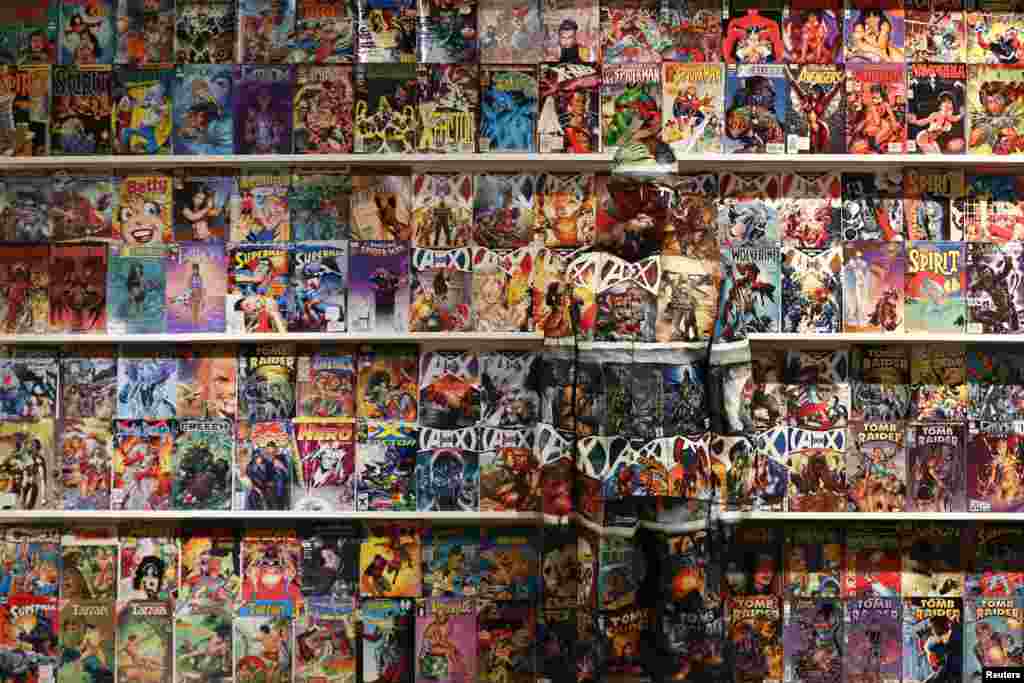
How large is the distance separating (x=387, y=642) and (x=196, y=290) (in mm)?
1192

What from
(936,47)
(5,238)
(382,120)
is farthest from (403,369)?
(936,47)

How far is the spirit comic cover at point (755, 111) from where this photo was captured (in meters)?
2.86

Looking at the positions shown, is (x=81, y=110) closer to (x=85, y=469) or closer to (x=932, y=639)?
(x=85, y=469)

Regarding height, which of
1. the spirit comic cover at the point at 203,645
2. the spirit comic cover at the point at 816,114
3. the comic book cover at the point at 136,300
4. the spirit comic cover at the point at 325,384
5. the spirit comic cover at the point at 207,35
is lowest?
the spirit comic cover at the point at 203,645

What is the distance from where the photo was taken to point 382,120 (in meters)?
2.89

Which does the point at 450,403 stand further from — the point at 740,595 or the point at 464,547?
the point at 740,595

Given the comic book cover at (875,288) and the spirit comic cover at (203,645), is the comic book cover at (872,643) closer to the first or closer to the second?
the comic book cover at (875,288)

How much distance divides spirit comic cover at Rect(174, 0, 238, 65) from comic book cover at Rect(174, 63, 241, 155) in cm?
3

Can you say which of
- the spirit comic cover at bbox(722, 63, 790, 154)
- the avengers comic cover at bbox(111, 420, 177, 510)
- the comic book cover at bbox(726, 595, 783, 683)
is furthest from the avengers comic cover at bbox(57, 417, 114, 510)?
the spirit comic cover at bbox(722, 63, 790, 154)

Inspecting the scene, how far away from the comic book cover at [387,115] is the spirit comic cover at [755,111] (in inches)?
36.5

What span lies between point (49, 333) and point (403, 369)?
3.48 feet

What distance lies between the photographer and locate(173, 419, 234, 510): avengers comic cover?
2.89m

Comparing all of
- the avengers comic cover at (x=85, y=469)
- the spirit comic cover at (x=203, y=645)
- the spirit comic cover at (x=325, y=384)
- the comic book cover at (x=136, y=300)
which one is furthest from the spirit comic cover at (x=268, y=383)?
the spirit comic cover at (x=203, y=645)

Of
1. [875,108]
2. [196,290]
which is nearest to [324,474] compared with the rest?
[196,290]
